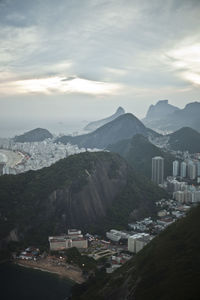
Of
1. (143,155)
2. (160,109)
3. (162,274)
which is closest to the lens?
(162,274)

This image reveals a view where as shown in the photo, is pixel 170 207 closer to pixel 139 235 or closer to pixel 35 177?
pixel 139 235

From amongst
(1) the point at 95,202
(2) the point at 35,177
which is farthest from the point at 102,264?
(2) the point at 35,177

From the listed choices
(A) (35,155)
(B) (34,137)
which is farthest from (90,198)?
(B) (34,137)

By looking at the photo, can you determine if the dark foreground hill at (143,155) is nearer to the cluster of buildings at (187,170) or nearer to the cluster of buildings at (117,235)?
the cluster of buildings at (187,170)

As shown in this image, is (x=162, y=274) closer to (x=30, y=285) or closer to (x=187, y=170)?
(x=30, y=285)

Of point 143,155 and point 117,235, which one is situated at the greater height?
point 143,155

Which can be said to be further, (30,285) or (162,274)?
(30,285)

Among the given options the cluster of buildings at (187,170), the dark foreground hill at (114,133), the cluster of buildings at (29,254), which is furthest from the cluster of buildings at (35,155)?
the cluster of buildings at (29,254)
